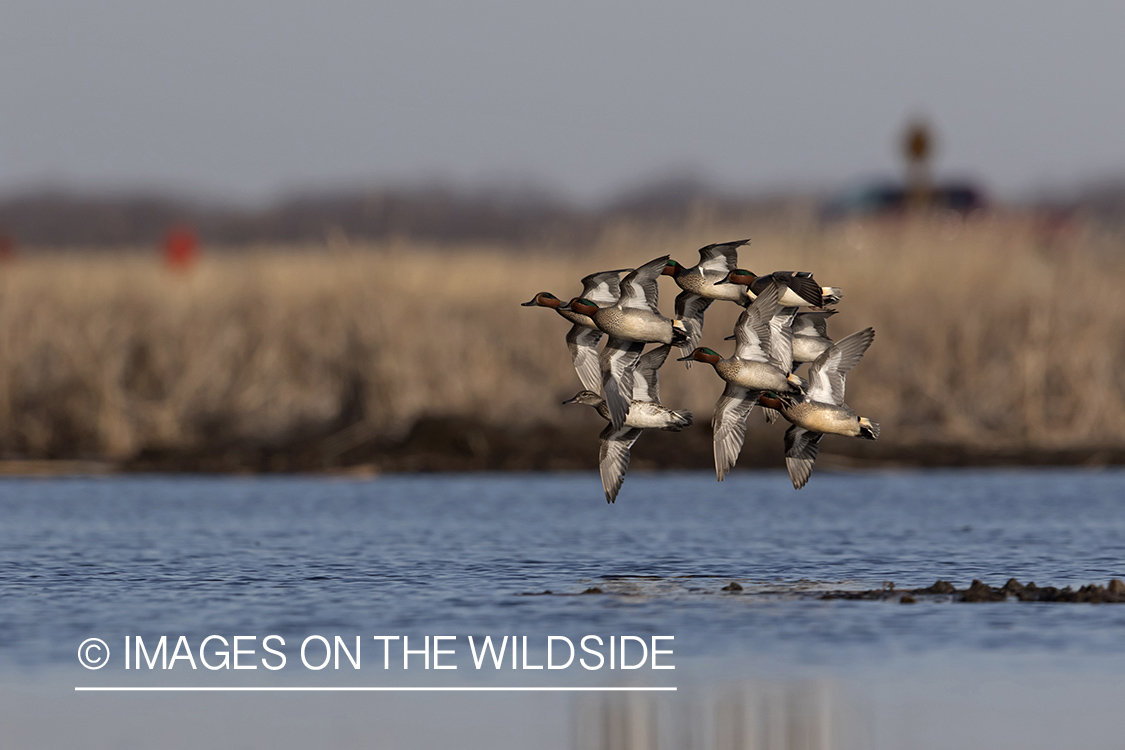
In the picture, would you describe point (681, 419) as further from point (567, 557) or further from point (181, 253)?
point (181, 253)

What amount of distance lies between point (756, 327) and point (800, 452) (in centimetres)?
65

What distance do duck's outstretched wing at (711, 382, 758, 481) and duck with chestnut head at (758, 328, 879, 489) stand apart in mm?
66

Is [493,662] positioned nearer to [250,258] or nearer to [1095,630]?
[1095,630]

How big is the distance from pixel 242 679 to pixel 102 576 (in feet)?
11.3

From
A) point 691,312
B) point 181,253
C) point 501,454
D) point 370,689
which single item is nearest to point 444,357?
point 501,454

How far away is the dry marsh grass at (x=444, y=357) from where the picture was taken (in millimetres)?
19656

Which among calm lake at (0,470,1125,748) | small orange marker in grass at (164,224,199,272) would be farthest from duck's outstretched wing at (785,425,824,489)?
A: small orange marker in grass at (164,224,199,272)

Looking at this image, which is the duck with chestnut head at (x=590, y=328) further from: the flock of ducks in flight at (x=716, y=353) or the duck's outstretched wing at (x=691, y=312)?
the duck's outstretched wing at (x=691, y=312)

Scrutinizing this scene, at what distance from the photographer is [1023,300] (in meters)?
20.1

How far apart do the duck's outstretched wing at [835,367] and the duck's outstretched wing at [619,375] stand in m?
0.63

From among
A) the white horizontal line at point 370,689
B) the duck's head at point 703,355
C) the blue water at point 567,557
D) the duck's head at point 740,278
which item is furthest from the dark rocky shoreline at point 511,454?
the duck's head at point 703,355

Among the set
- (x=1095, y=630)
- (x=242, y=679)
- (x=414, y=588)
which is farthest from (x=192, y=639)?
(x=1095, y=630)

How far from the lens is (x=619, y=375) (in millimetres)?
6703

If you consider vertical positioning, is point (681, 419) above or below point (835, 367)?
below
